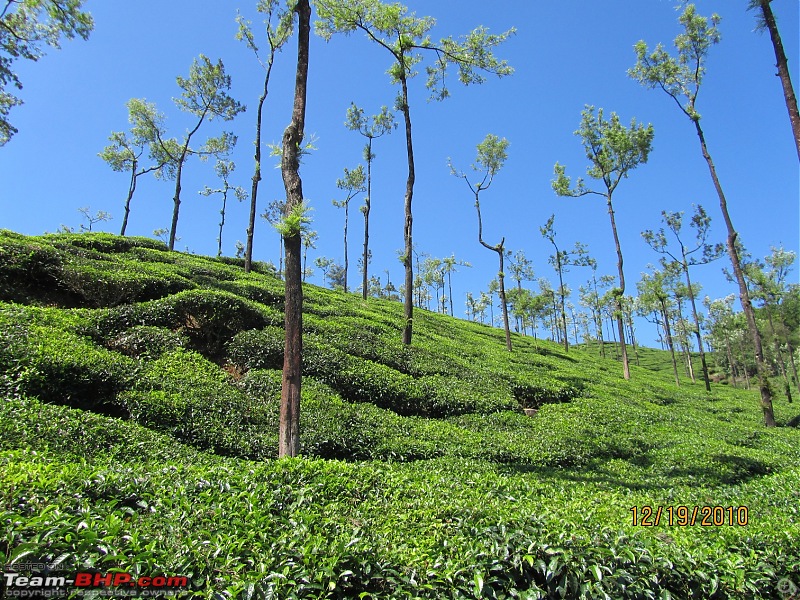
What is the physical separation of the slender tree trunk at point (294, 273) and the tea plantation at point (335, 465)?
0.87 meters

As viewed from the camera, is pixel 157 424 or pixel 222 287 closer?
pixel 157 424

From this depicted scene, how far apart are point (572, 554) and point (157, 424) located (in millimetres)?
7872

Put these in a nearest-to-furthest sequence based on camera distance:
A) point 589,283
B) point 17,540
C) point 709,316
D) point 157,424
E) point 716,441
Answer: point 17,540, point 157,424, point 716,441, point 709,316, point 589,283

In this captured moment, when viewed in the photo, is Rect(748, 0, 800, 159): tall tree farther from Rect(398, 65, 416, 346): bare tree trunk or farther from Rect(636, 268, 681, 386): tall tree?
Rect(636, 268, 681, 386): tall tree

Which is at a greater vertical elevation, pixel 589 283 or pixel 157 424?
pixel 589 283

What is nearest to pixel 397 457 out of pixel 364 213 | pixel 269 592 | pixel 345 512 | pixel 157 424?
pixel 345 512

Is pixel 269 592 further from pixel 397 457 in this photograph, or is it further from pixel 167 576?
pixel 397 457

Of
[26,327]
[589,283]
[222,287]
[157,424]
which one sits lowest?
[157,424]

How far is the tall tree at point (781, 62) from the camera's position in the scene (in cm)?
979

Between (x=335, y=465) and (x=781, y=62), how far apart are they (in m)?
13.9

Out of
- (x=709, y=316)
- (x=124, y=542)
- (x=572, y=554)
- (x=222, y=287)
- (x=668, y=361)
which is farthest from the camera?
(x=668, y=361)

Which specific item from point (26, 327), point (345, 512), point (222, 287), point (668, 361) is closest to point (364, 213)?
point (222, 287)

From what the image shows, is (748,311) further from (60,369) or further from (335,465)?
(60,369)

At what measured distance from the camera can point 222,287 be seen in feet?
54.4
